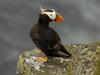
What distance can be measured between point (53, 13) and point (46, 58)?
41.5 inches

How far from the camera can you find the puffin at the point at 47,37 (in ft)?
32.9

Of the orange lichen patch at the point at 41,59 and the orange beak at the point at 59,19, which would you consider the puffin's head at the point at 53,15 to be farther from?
the orange lichen patch at the point at 41,59

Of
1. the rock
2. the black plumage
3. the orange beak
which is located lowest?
the rock

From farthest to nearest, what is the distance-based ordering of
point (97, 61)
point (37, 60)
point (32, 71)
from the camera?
point (37, 60)
point (32, 71)
point (97, 61)

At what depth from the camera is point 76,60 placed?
27.3 feet

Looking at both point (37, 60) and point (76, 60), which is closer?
point (76, 60)

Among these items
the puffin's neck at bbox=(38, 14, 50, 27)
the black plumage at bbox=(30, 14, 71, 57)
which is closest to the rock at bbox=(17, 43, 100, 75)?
the black plumage at bbox=(30, 14, 71, 57)

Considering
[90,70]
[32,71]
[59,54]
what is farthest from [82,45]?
[90,70]

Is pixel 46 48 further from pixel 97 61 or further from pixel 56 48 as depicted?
pixel 97 61

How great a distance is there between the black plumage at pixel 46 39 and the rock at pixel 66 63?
0.16m

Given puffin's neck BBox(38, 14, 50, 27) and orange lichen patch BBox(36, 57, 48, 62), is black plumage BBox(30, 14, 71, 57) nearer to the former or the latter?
puffin's neck BBox(38, 14, 50, 27)

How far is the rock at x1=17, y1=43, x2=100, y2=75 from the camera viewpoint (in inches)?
316

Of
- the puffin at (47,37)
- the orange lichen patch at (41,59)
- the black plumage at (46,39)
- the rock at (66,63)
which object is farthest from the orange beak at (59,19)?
the orange lichen patch at (41,59)

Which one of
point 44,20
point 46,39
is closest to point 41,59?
point 46,39
